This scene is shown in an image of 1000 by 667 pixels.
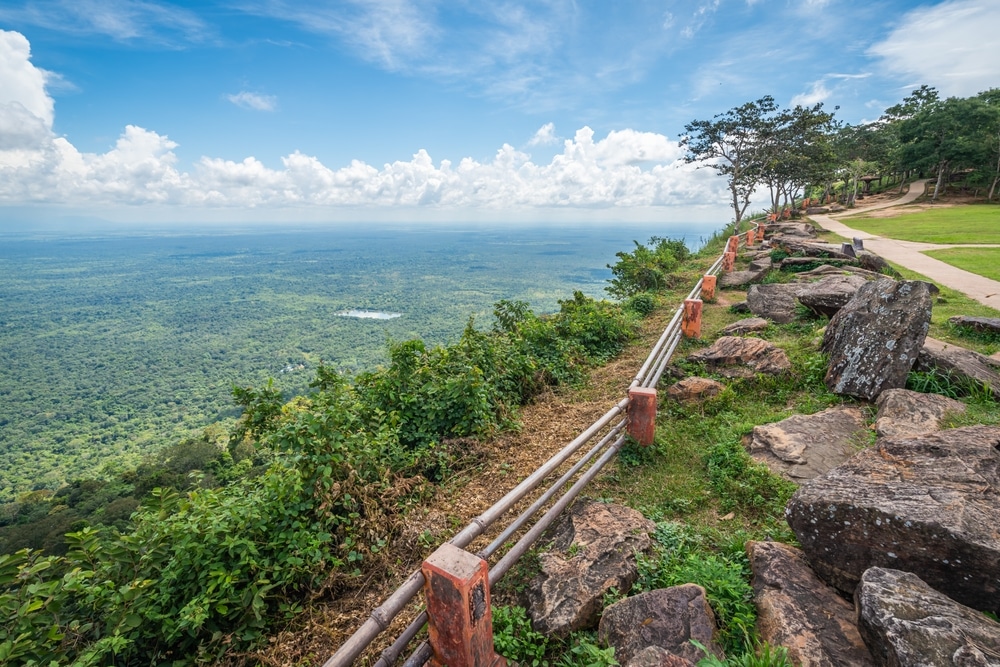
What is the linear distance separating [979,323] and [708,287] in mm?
4819

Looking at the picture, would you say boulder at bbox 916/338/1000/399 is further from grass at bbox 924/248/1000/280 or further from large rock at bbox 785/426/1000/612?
grass at bbox 924/248/1000/280

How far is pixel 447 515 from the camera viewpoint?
4.48 metres

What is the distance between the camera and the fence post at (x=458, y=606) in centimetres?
233

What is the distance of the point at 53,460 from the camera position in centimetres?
3738

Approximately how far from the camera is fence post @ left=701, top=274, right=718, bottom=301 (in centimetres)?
1091

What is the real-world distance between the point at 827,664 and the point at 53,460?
5476 cm

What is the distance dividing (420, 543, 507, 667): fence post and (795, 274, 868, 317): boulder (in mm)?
8326

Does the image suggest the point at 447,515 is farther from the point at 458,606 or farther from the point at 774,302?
the point at 774,302

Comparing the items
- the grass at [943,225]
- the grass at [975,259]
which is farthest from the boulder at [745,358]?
the grass at [943,225]

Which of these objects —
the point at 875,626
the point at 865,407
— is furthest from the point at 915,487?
the point at 865,407

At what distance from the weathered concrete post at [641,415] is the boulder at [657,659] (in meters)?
2.74

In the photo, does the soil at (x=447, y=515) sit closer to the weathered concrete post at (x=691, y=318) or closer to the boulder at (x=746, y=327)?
the weathered concrete post at (x=691, y=318)

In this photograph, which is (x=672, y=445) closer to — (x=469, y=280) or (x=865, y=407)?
(x=865, y=407)

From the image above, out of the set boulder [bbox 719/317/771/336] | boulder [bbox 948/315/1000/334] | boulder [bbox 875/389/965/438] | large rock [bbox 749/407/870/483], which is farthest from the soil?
boulder [bbox 948/315/1000/334]
